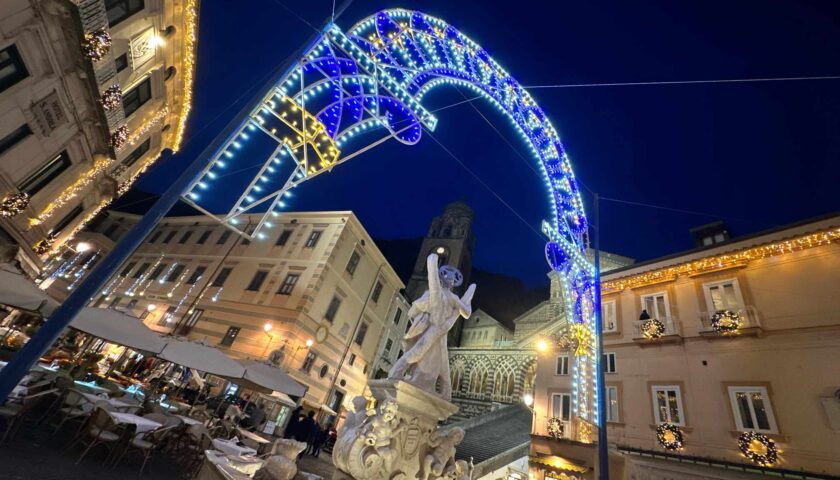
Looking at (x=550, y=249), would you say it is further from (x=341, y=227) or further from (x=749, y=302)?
(x=341, y=227)

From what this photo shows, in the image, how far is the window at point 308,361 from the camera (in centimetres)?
1946

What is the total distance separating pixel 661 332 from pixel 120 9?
2166 cm

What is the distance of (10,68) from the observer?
8.76 meters

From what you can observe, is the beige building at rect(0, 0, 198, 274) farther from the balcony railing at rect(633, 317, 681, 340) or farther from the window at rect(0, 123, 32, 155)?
the balcony railing at rect(633, 317, 681, 340)

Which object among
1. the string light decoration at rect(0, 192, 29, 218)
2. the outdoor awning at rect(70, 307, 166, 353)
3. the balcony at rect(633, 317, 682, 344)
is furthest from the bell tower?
the string light decoration at rect(0, 192, 29, 218)

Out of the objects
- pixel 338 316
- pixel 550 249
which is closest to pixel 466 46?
pixel 550 249

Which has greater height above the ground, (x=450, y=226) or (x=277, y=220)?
(x=450, y=226)

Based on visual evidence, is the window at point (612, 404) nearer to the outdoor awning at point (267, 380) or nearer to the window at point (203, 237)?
the outdoor awning at point (267, 380)

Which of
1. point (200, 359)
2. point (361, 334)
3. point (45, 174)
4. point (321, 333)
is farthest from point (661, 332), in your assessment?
point (45, 174)

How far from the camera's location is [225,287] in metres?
23.0

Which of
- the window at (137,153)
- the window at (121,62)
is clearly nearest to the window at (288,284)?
the window at (137,153)

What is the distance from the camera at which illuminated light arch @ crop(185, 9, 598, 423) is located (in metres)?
5.94

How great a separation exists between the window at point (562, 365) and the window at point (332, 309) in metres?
13.1

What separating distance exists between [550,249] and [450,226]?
143 ft
